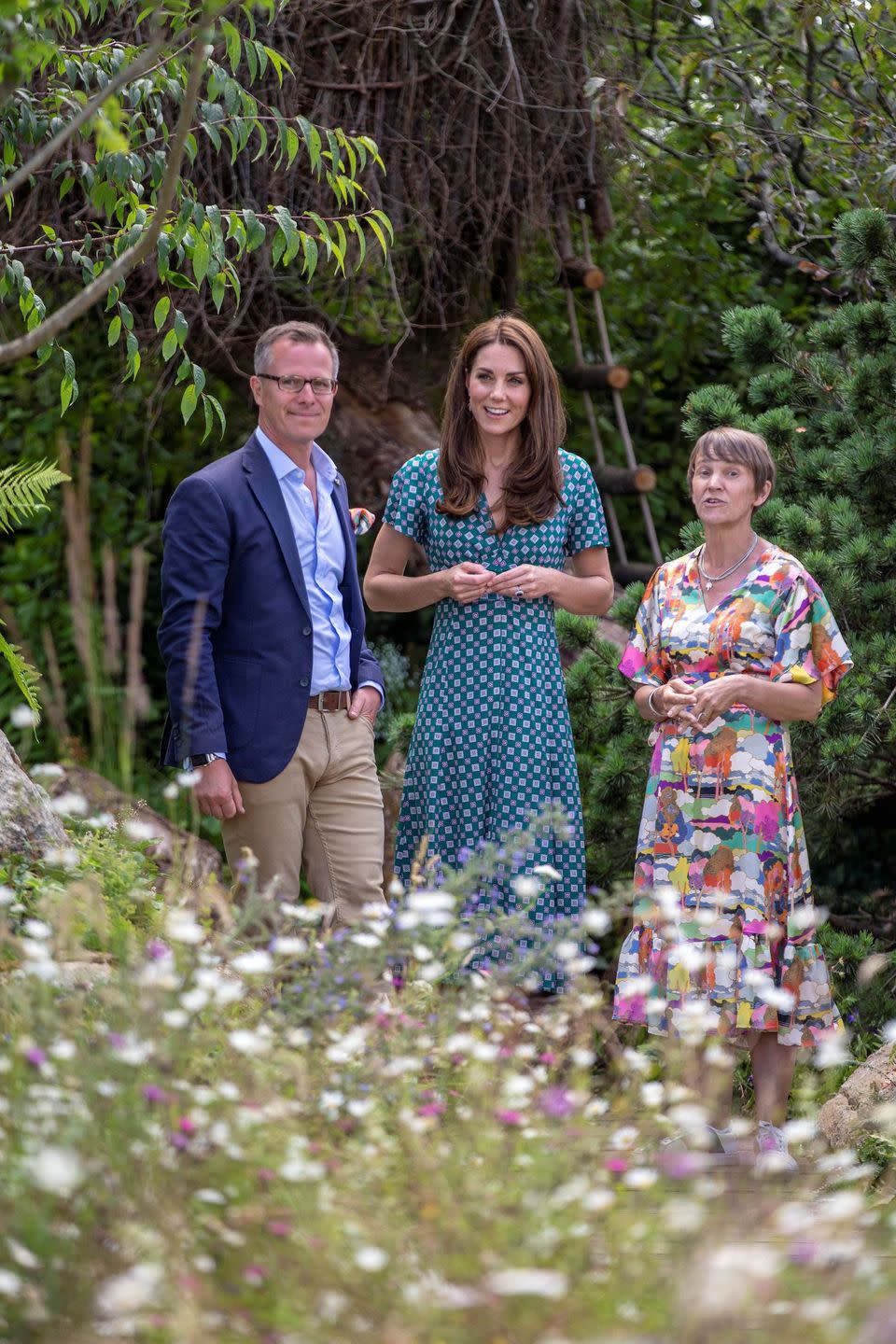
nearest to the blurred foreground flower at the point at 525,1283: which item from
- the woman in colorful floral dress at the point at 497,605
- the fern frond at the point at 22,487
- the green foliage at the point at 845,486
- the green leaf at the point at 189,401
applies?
the woman in colorful floral dress at the point at 497,605

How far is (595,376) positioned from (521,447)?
10.3 feet

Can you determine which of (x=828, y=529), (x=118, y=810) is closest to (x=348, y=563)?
(x=118, y=810)

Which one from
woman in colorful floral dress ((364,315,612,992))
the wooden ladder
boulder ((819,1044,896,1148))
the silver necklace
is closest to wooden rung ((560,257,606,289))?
the wooden ladder

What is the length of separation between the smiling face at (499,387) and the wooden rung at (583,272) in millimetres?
3033

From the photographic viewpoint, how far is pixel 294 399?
12.5 ft

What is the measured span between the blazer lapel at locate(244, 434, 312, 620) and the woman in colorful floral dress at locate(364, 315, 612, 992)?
1.06ft

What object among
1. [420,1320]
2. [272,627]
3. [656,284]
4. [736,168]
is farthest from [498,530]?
[656,284]

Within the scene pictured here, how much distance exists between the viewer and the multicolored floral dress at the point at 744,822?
374 centimetres

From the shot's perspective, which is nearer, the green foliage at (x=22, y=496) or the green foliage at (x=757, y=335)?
the green foliage at (x=22, y=496)

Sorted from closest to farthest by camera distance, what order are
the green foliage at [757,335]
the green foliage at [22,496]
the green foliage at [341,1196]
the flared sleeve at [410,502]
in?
the green foliage at [341,1196], the flared sleeve at [410,502], the green foliage at [22,496], the green foliage at [757,335]

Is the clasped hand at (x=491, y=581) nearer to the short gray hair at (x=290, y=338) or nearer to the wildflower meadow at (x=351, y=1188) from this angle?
the short gray hair at (x=290, y=338)

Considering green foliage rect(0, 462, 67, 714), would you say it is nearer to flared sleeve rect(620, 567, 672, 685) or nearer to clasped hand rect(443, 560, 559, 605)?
clasped hand rect(443, 560, 559, 605)

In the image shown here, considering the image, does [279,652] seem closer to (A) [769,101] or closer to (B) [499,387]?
(B) [499,387]

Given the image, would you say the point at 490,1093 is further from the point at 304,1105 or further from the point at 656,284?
the point at 656,284
